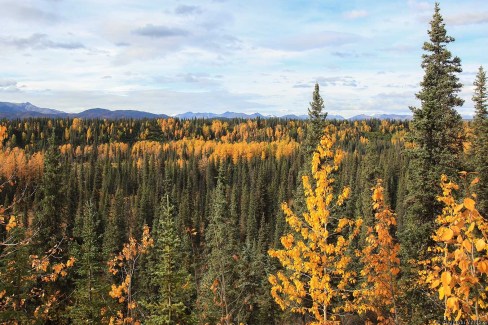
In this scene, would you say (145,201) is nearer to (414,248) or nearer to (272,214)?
(272,214)

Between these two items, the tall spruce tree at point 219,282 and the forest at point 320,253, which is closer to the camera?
the tall spruce tree at point 219,282

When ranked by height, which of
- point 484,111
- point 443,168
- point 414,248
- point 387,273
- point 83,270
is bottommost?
point 83,270

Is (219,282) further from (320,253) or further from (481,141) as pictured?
(481,141)

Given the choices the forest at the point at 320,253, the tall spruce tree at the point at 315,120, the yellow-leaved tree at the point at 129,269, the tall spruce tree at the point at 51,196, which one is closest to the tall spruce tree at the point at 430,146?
the forest at the point at 320,253

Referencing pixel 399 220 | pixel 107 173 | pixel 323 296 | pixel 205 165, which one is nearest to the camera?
pixel 323 296

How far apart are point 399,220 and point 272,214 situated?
30381 mm

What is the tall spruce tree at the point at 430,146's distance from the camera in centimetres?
1483

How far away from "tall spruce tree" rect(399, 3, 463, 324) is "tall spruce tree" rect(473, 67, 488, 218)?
6454 mm

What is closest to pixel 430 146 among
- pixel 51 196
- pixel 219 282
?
pixel 219 282

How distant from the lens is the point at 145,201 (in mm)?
80188

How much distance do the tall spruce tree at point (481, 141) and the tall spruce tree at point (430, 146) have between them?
6.45m

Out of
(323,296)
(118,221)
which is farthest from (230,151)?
(323,296)

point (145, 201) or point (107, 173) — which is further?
point (107, 173)

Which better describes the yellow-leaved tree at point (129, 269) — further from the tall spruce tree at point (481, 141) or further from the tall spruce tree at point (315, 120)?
the tall spruce tree at point (481, 141)
